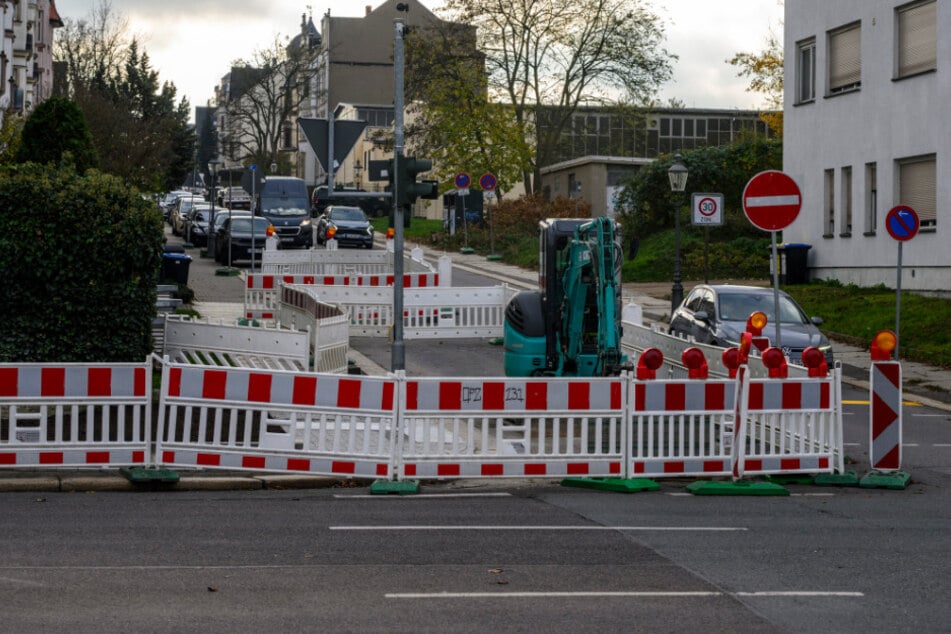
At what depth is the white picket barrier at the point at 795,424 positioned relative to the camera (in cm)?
1292

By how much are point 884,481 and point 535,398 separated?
11.1 ft

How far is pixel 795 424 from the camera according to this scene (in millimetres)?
13094

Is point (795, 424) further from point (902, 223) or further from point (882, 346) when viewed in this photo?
point (902, 223)

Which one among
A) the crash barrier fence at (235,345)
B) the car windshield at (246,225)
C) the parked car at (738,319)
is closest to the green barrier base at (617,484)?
the crash barrier fence at (235,345)

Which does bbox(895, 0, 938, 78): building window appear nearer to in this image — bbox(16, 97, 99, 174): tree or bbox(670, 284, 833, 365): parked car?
bbox(670, 284, 833, 365): parked car

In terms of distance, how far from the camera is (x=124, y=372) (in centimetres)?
1248

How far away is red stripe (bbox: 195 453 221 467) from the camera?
12.5 metres

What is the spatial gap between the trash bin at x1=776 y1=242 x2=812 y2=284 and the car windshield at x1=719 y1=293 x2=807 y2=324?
1336 centimetres

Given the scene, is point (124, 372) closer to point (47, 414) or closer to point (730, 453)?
point (47, 414)

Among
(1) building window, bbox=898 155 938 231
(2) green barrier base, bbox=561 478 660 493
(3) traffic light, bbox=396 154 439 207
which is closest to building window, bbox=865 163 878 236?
(1) building window, bbox=898 155 938 231

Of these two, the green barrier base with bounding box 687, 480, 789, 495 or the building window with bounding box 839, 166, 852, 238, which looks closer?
the green barrier base with bounding box 687, 480, 789, 495

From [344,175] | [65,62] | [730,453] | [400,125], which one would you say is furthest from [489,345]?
[344,175]

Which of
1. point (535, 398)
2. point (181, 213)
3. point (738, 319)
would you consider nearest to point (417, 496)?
point (535, 398)

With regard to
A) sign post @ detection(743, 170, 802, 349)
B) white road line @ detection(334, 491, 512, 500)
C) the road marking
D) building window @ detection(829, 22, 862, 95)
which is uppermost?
building window @ detection(829, 22, 862, 95)
